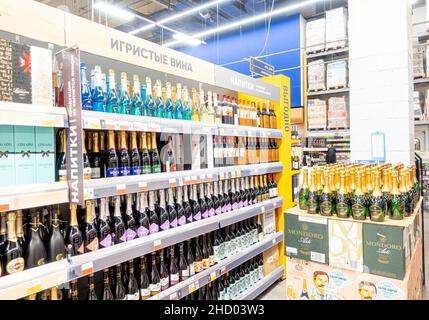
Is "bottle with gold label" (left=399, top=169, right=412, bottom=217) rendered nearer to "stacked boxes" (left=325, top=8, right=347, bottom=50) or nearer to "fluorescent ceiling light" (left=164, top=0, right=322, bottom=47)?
"stacked boxes" (left=325, top=8, right=347, bottom=50)

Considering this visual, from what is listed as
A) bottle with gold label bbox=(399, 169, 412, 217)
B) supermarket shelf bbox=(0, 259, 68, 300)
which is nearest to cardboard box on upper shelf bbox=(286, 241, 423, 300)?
bottle with gold label bbox=(399, 169, 412, 217)

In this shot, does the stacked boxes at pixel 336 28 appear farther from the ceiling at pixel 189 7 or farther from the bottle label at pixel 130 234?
the bottle label at pixel 130 234

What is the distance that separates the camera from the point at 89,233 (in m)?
1.84

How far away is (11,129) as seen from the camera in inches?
58.7

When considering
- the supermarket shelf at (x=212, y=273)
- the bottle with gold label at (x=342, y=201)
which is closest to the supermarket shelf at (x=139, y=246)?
the supermarket shelf at (x=212, y=273)

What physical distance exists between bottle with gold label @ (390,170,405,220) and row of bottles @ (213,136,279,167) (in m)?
1.47

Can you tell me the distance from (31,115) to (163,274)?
4.76ft

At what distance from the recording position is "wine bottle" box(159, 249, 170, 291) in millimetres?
2288

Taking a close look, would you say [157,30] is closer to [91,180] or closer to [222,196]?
[222,196]

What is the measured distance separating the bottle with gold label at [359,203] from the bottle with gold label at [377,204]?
0.04 m

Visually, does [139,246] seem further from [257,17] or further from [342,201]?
[257,17]

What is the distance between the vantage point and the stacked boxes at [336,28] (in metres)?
6.78

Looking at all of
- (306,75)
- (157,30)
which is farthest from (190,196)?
(157,30)

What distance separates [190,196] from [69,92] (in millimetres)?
1349
